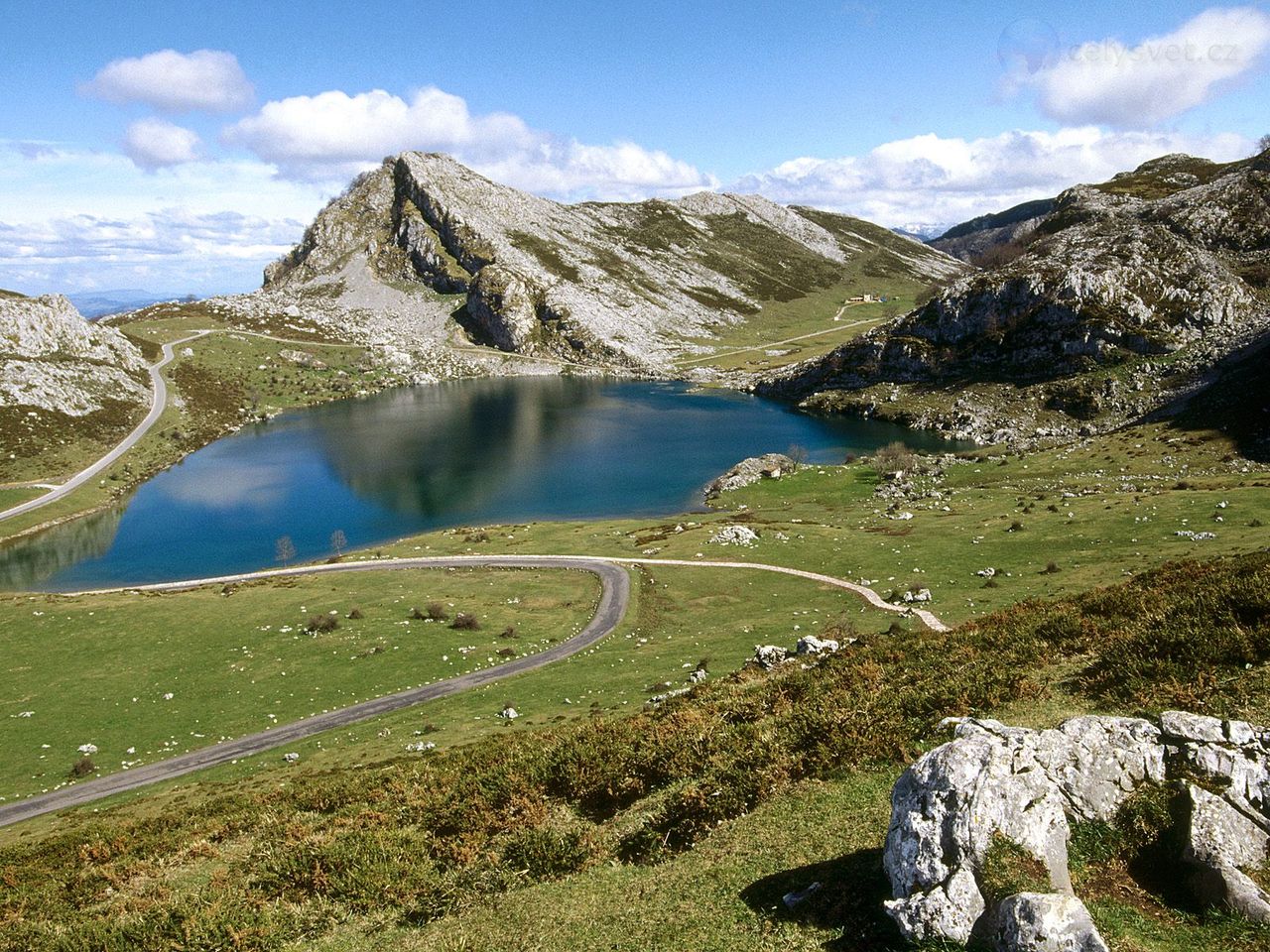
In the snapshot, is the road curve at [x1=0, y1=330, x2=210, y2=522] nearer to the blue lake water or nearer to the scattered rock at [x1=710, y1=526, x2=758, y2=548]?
the blue lake water

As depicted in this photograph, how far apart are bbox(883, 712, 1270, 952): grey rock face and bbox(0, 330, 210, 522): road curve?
135 meters

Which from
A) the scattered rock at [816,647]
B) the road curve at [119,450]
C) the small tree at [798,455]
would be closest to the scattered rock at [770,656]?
the scattered rock at [816,647]

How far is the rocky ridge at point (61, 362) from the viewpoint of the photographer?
481ft

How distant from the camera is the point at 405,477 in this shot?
408 ft

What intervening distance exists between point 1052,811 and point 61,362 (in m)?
206

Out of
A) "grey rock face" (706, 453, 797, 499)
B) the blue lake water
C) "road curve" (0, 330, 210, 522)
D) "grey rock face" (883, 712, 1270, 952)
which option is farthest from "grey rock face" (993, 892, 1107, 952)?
"road curve" (0, 330, 210, 522)

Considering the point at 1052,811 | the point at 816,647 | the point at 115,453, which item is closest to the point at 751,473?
the point at 816,647

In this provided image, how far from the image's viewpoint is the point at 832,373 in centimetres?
18912

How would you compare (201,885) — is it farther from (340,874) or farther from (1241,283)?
(1241,283)

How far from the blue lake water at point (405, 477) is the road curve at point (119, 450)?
378 inches

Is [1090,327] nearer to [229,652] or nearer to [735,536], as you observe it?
[735,536]

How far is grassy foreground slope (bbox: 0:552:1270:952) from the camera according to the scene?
14484 mm

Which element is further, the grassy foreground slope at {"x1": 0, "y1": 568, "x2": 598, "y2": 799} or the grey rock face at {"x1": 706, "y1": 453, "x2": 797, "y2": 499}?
the grey rock face at {"x1": 706, "y1": 453, "x2": 797, "y2": 499}

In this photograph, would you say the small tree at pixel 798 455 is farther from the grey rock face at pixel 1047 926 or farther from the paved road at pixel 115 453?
the paved road at pixel 115 453
